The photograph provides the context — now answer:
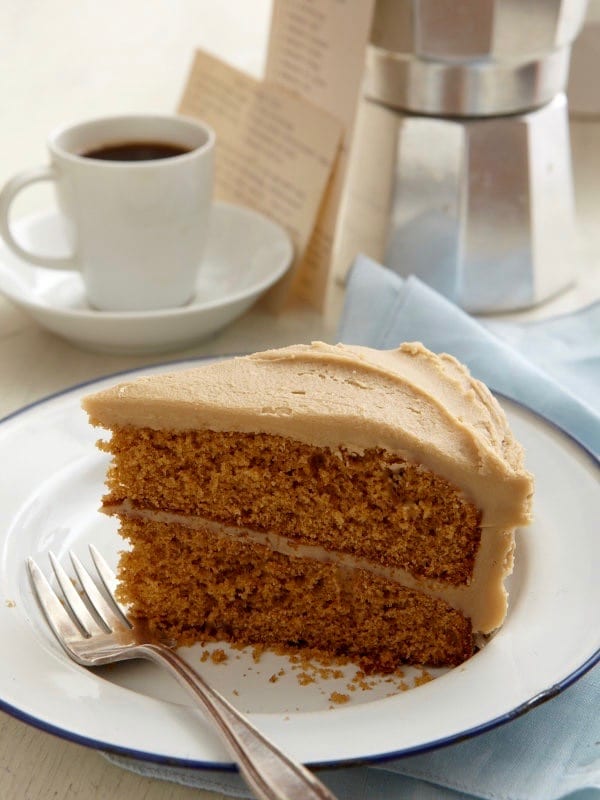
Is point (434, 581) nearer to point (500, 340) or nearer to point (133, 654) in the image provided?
point (133, 654)

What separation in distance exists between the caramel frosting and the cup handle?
0.68 meters

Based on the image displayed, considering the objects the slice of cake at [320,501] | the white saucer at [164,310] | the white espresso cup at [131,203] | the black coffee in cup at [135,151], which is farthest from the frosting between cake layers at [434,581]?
the black coffee in cup at [135,151]

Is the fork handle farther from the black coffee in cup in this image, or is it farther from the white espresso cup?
the black coffee in cup

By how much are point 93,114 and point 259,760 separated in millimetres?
2048

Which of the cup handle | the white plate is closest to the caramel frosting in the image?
the white plate

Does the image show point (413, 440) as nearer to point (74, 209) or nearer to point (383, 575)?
point (383, 575)

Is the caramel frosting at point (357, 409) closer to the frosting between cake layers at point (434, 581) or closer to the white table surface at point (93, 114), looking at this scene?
the frosting between cake layers at point (434, 581)

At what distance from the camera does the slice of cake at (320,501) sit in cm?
110

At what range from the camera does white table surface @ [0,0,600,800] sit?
3.36ft

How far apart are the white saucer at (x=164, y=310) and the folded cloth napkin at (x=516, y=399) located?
20 centimetres

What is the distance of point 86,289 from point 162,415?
0.74 m

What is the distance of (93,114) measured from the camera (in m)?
2.59

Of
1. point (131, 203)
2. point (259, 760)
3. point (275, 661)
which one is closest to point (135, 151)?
point (131, 203)

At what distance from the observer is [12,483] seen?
4.39 feet
